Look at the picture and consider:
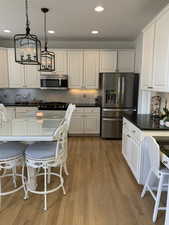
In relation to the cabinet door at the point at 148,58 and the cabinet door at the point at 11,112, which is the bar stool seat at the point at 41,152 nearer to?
the cabinet door at the point at 148,58

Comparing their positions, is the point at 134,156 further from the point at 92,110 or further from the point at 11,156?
the point at 92,110

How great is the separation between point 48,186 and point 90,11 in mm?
3114

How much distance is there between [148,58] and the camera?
307cm

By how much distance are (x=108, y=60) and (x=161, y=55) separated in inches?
106

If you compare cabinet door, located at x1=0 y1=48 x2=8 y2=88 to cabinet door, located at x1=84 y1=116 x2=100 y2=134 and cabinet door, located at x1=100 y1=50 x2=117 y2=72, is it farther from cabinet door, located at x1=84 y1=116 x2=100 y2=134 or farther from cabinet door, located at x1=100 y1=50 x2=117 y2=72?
cabinet door, located at x1=100 y1=50 x2=117 y2=72

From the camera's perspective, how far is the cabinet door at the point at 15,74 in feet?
16.9

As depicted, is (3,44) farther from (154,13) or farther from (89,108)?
(154,13)

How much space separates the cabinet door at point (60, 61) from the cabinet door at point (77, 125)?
4.83 ft

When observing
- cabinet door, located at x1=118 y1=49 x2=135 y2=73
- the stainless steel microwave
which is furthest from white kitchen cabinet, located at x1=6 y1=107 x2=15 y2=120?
cabinet door, located at x1=118 y1=49 x2=135 y2=73

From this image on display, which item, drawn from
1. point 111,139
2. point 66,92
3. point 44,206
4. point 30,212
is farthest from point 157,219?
point 66,92

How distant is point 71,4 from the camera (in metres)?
2.89

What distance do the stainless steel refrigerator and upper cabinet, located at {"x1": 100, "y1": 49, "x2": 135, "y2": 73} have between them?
52 centimetres

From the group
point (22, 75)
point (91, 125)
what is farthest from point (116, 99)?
point (22, 75)

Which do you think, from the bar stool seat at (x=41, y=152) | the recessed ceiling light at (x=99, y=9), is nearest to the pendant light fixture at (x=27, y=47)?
the bar stool seat at (x=41, y=152)
